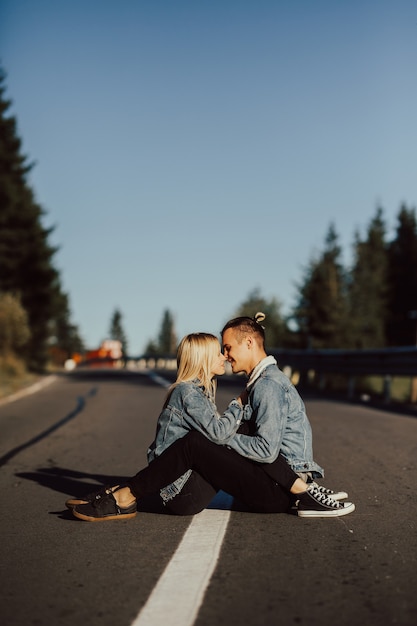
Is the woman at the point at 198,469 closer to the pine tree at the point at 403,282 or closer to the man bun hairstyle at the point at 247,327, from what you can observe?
the man bun hairstyle at the point at 247,327

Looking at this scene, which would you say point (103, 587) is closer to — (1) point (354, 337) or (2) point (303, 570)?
(2) point (303, 570)

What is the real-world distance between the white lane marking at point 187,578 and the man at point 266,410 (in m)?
0.53

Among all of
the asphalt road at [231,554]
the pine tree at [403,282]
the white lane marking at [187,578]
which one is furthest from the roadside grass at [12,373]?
the pine tree at [403,282]

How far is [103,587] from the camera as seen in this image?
11.5 ft

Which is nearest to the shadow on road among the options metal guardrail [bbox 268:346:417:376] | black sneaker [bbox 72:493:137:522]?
black sneaker [bbox 72:493:137:522]

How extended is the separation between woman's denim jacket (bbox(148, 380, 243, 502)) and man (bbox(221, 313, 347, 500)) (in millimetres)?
103

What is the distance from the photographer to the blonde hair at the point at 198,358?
16.2 feet

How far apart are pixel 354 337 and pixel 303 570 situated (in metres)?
49.9

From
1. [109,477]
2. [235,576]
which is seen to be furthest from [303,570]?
[109,477]

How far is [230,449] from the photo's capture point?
4797mm

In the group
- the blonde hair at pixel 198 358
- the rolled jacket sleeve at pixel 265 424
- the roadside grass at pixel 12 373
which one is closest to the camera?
the rolled jacket sleeve at pixel 265 424

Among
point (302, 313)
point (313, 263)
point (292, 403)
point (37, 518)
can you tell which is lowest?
point (37, 518)

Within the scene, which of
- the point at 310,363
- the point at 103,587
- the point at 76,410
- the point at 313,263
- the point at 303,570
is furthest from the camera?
the point at 313,263

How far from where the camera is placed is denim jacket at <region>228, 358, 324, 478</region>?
4707 millimetres
